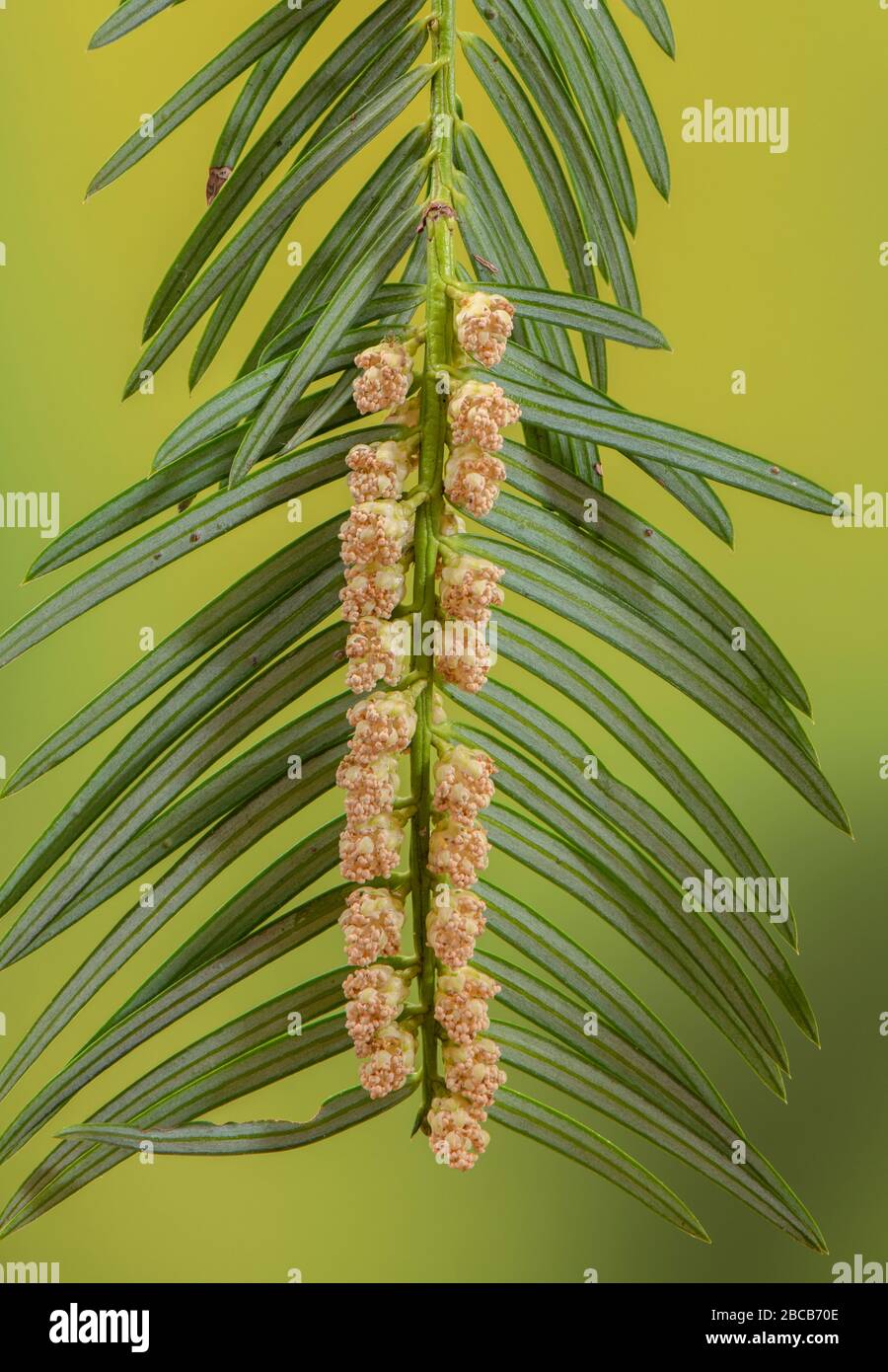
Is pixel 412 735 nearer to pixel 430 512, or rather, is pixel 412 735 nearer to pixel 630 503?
pixel 430 512

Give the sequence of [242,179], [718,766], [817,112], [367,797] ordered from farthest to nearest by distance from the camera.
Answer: [718,766] < [817,112] < [242,179] < [367,797]

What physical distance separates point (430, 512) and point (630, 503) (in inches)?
30.6

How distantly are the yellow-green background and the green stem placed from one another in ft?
2.25

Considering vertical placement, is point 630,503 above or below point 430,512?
above

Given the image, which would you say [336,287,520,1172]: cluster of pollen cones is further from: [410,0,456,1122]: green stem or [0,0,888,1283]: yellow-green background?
[0,0,888,1283]: yellow-green background

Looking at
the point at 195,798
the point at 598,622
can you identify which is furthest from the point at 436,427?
the point at 195,798

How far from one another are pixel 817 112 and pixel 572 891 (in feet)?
3.26

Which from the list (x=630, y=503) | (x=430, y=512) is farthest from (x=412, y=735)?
(x=630, y=503)

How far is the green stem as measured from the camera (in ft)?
2.19

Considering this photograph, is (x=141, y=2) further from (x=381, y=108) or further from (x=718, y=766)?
(x=718, y=766)

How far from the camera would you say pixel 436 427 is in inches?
26.2

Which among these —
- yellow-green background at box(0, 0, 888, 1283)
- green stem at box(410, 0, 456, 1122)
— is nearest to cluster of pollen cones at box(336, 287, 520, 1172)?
green stem at box(410, 0, 456, 1122)

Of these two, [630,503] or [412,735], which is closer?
[412,735]

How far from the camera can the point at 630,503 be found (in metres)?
1.41
